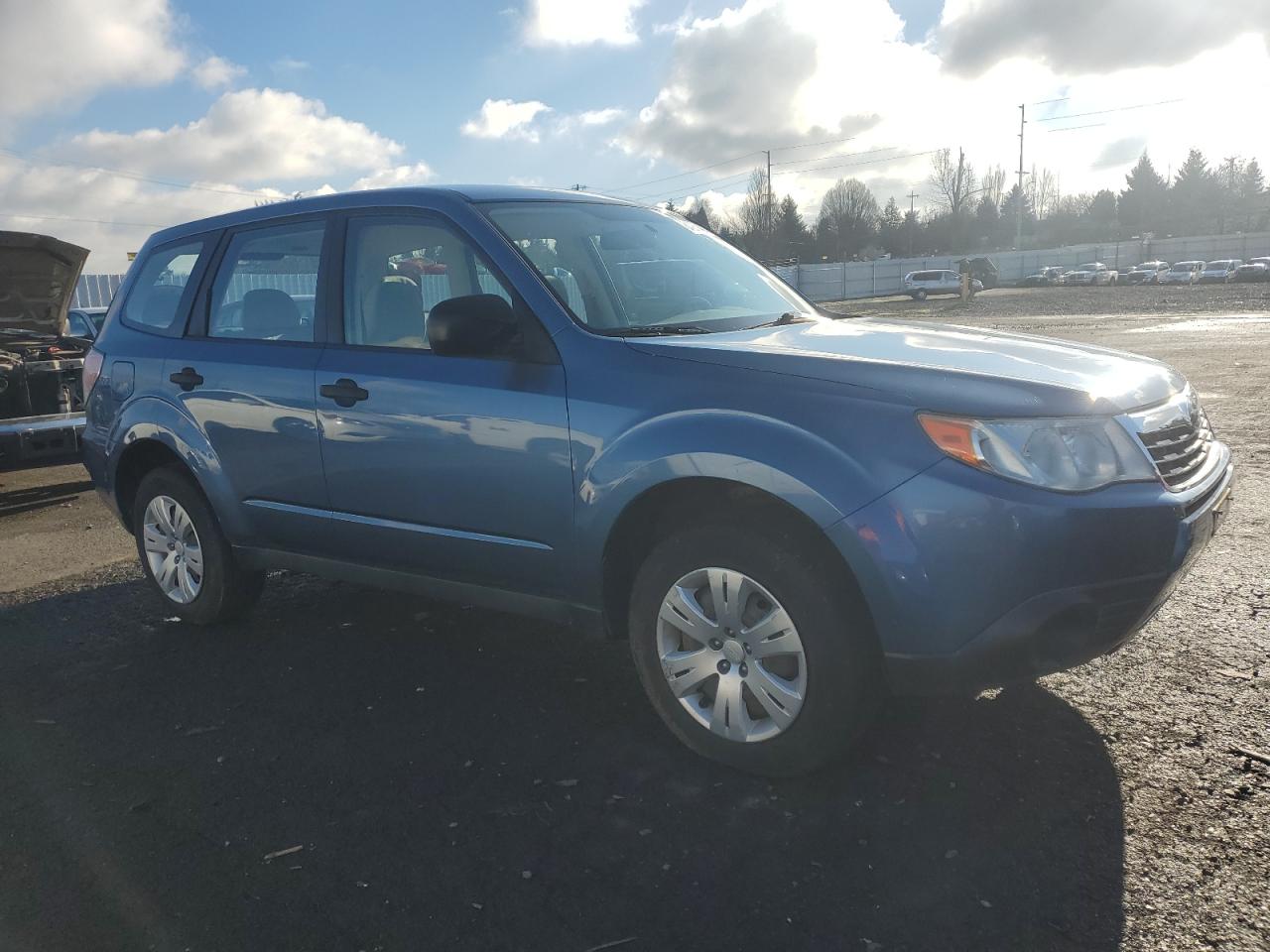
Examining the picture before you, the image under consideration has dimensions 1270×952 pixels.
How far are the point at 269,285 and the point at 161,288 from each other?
2.95 feet

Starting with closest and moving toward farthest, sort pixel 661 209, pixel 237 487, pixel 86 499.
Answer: pixel 237 487
pixel 661 209
pixel 86 499

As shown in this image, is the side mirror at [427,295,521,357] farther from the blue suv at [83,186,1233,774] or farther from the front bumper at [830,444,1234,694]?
the front bumper at [830,444,1234,694]

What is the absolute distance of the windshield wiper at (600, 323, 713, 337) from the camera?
3.57 metres

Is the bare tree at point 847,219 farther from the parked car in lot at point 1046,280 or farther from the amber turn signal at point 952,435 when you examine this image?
the amber turn signal at point 952,435


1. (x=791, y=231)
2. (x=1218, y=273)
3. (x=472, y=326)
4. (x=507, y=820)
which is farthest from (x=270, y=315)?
(x=791, y=231)

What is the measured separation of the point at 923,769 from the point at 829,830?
0.48 meters

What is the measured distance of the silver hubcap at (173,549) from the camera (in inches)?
191

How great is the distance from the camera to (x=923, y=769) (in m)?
3.18

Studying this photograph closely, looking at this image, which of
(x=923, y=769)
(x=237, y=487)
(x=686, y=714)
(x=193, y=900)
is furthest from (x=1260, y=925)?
(x=237, y=487)

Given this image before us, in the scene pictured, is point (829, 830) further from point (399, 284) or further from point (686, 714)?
point (399, 284)

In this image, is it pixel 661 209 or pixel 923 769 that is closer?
pixel 923 769

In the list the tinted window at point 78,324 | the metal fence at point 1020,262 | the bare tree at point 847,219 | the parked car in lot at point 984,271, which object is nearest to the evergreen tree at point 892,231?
the bare tree at point 847,219

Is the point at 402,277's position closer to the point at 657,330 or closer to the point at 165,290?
the point at 657,330

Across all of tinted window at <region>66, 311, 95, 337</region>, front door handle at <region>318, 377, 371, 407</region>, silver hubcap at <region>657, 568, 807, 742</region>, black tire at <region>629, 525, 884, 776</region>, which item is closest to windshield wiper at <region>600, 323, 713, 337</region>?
black tire at <region>629, 525, 884, 776</region>
